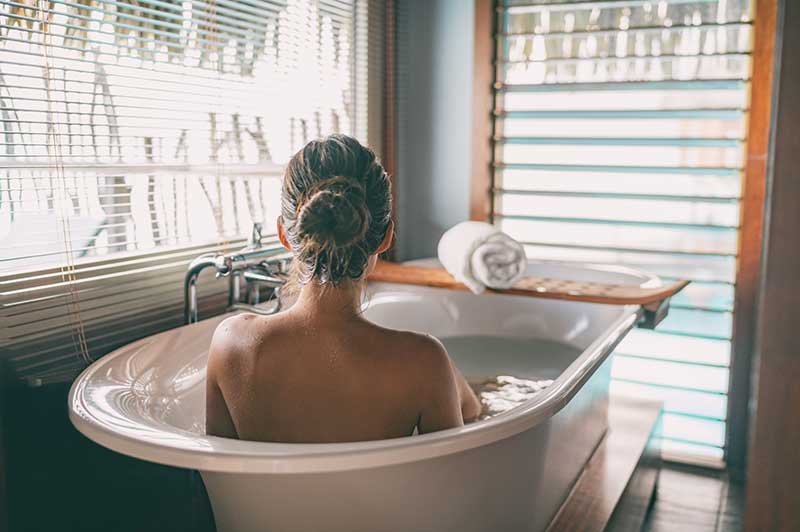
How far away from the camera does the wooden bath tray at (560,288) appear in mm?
2834

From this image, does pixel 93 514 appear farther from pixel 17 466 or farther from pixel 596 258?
pixel 596 258

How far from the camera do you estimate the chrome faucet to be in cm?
223

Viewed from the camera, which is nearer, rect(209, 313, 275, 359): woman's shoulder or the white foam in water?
rect(209, 313, 275, 359): woman's shoulder

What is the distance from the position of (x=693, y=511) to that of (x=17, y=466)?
2204 mm

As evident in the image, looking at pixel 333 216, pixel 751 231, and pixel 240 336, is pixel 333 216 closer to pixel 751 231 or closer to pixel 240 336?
pixel 240 336

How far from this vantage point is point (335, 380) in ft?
4.77

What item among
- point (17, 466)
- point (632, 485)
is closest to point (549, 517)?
point (632, 485)

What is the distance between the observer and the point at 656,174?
322 centimetres

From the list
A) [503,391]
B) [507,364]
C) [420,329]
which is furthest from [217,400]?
[420,329]

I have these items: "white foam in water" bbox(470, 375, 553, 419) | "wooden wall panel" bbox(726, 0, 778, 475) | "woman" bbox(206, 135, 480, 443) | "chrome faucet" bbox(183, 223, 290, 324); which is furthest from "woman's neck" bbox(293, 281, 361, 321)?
"wooden wall panel" bbox(726, 0, 778, 475)

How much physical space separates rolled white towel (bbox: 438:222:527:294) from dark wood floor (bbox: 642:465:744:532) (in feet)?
3.21

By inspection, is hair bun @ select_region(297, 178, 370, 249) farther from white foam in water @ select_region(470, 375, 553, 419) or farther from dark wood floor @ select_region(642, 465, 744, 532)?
dark wood floor @ select_region(642, 465, 744, 532)

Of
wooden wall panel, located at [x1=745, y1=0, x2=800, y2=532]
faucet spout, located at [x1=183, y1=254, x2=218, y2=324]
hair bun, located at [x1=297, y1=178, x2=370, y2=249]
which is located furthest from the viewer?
faucet spout, located at [x1=183, y1=254, x2=218, y2=324]

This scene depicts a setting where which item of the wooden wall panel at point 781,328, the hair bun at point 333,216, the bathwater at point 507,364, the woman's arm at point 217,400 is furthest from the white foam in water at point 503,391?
the wooden wall panel at point 781,328
